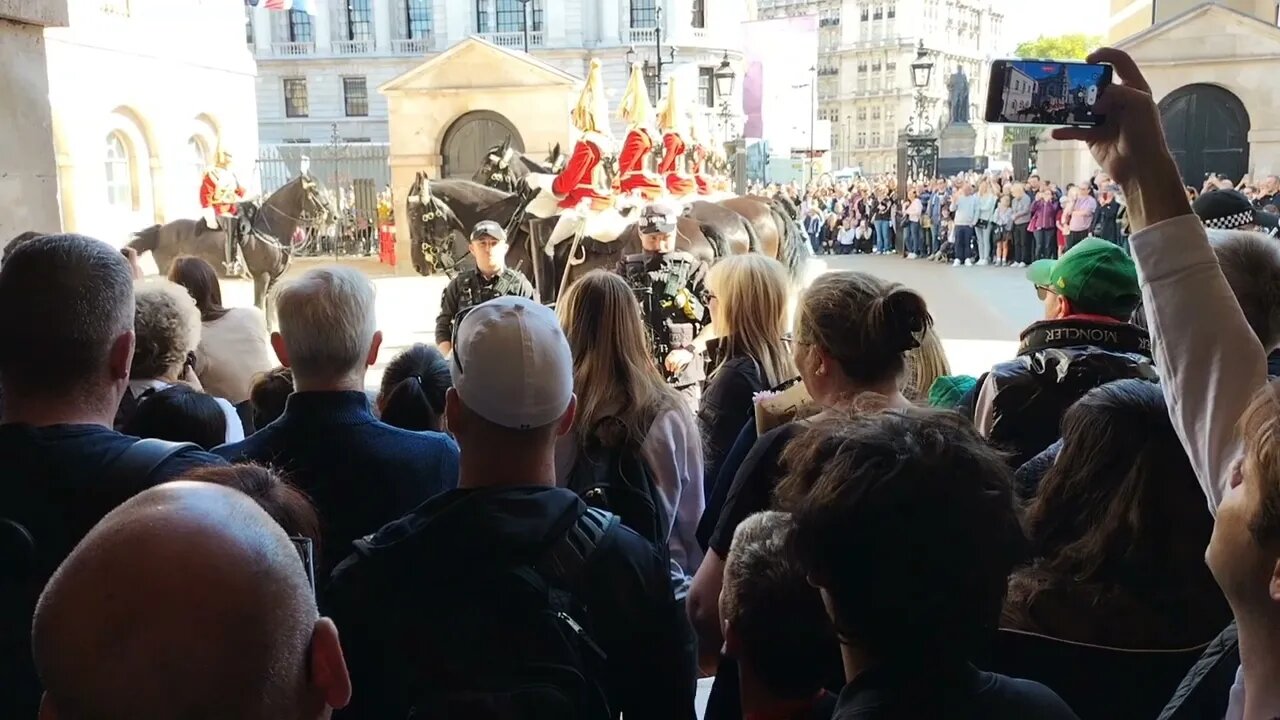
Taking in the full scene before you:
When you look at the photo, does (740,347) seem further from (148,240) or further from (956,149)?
(956,149)

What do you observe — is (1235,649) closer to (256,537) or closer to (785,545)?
(785,545)

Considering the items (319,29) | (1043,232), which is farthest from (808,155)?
(1043,232)

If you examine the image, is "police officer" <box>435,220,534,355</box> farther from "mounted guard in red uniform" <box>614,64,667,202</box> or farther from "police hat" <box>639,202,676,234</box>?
"mounted guard in red uniform" <box>614,64,667,202</box>

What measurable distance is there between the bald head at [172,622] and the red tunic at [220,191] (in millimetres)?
15356

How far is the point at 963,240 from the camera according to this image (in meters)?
22.3

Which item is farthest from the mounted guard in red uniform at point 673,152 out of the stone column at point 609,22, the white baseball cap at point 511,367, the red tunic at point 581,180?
the stone column at point 609,22

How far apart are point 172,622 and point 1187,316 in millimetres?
1510

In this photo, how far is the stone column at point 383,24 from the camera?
181 feet

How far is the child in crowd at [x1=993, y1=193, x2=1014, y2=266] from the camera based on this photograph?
2109 centimetres

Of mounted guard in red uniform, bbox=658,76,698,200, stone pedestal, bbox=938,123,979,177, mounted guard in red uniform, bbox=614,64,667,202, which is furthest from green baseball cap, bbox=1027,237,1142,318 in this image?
stone pedestal, bbox=938,123,979,177

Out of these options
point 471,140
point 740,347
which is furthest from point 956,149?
point 740,347

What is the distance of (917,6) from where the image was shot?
8962cm

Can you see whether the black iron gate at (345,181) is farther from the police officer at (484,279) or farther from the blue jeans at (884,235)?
the police officer at (484,279)

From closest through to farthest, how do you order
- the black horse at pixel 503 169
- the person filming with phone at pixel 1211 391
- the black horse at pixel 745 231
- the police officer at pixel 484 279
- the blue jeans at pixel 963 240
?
the person filming with phone at pixel 1211 391 < the police officer at pixel 484 279 < the black horse at pixel 745 231 < the black horse at pixel 503 169 < the blue jeans at pixel 963 240
